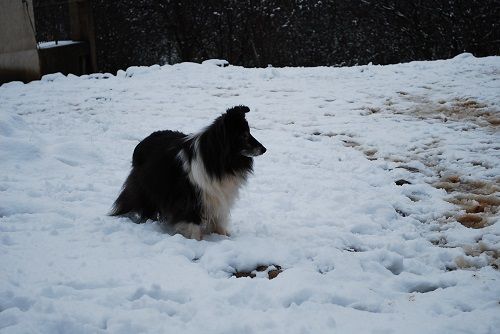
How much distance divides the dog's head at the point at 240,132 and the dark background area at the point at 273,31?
15.7m

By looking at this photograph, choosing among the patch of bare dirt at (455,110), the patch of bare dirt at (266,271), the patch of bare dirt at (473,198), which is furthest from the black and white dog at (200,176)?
the patch of bare dirt at (455,110)

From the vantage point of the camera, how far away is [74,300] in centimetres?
277

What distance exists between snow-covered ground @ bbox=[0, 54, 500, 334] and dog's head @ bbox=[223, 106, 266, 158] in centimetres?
65

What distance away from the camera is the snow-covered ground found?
273 cm

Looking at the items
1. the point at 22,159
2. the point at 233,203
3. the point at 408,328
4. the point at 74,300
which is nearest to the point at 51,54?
the point at 22,159

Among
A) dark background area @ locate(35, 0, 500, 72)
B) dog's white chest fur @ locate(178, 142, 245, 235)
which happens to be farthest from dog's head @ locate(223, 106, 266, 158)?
dark background area @ locate(35, 0, 500, 72)

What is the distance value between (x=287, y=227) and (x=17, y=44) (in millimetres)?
10302

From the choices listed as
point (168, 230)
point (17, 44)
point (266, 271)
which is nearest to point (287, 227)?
point (266, 271)

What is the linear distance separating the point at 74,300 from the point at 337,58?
1786 centimetres

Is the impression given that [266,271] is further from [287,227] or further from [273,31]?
[273,31]

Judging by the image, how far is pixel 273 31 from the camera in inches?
744

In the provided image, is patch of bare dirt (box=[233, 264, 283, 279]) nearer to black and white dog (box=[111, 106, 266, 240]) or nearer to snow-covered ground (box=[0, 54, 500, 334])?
snow-covered ground (box=[0, 54, 500, 334])

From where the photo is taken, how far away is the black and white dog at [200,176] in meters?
3.88

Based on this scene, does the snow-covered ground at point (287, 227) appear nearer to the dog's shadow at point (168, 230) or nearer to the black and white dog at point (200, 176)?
the dog's shadow at point (168, 230)
